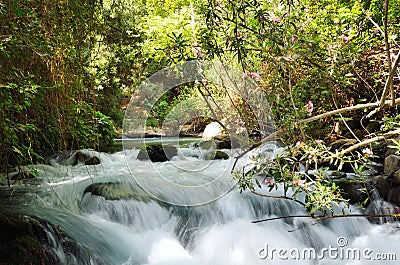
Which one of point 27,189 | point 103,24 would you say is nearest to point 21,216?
point 27,189

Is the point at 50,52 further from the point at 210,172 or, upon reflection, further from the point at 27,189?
the point at 210,172

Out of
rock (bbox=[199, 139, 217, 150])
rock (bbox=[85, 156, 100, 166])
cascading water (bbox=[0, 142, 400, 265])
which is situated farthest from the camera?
rock (bbox=[199, 139, 217, 150])

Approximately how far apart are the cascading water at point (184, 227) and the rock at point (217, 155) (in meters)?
1.87

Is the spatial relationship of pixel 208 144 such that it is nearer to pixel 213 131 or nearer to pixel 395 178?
pixel 213 131

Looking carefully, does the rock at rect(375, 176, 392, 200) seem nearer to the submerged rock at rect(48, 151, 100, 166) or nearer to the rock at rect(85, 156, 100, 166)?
the submerged rock at rect(48, 151, 100, 166)

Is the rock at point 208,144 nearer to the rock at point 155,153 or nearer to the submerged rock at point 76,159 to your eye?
the rock at point 155,153

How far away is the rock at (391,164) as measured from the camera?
12.9ft

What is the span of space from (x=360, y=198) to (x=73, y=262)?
9.00 ft

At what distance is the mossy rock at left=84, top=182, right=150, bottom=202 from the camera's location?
139 inches

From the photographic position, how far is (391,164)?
13.1 ft
